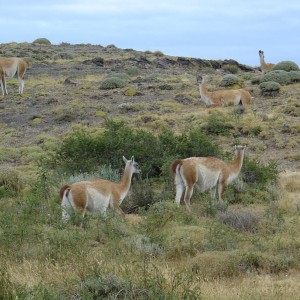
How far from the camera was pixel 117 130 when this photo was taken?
16.1 metres

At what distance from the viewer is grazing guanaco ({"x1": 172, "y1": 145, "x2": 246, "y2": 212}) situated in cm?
1174

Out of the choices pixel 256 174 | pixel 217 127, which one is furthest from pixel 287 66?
pixel 256 174

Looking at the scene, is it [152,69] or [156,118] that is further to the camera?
[152,69]

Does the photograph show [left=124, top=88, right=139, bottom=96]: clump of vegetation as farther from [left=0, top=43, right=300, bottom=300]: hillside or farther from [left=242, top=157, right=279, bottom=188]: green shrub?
[left=242, top=157, right=279, bottom=188]: green shrub

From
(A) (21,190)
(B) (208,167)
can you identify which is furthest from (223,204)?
(A) (21,190)

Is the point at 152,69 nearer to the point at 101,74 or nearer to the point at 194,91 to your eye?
the point at 101,74

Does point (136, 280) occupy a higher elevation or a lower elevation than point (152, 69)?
lower

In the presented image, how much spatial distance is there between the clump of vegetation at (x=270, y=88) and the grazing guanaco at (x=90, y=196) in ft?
59.8

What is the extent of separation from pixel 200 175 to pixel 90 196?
260 centimetres

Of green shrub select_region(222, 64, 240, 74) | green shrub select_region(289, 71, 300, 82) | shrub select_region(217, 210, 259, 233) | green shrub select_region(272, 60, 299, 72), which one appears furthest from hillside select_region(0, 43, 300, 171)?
green shrub select_region(222, 64, 240, 74)

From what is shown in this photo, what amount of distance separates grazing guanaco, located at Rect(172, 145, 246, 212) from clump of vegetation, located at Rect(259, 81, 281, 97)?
643 inches

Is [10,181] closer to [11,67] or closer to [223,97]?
[223,97]

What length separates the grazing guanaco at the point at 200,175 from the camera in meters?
11.7

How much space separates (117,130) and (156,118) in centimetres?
768
